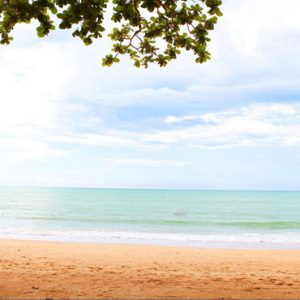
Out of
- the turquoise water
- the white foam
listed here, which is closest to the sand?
the white foam

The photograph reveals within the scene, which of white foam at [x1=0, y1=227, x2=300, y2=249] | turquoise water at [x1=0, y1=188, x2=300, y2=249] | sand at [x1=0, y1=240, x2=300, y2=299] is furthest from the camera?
turquoise water at [x1=0, y1=188, x2=300, y2=249]

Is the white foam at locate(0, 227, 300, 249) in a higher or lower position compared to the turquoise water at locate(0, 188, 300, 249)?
higher

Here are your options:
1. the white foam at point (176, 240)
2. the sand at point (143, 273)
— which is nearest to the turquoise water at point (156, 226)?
the white foam at point (176, 240)

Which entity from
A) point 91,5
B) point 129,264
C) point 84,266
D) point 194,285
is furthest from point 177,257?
point 91,5

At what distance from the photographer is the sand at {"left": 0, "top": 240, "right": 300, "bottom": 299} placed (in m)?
8.50

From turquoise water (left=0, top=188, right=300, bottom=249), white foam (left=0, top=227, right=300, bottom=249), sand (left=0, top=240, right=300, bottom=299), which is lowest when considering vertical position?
turquoise water (left=0, top=188, right=300, bottom=249)

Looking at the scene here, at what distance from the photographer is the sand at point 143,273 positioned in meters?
8.50

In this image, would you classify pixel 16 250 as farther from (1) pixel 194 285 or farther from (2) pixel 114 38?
(2) pixel 114 38

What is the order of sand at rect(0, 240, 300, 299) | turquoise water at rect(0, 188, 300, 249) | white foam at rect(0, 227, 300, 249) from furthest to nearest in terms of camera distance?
turquoise water at rect(0, 188, 300, 249) → white foam at rect(0, 227, 300, 249) → sand at rect(0, 240, 300, 299)

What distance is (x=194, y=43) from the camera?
7105 mm

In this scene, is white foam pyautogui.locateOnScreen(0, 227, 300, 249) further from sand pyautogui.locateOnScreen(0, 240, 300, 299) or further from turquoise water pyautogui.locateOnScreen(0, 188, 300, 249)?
sand pyautogui.locateOnScreen(0, 240, 300, 299)

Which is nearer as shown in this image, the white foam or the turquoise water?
the white foam

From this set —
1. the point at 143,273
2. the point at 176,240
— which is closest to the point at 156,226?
the point at 176,240

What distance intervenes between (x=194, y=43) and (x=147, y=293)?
16.8 feet
